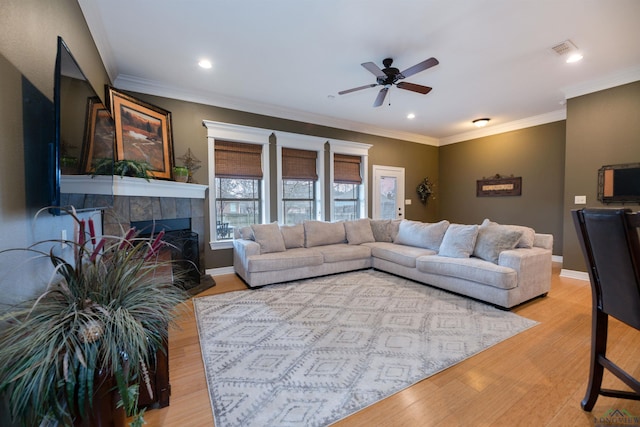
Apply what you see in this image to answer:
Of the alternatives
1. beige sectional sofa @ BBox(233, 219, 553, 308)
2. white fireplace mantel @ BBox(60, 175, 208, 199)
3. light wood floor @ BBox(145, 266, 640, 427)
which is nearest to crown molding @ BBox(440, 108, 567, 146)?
beige sectional sofa @ BBox(233, 219, 553, 308)

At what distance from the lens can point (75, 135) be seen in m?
1.70

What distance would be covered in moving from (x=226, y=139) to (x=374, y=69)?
2664mm

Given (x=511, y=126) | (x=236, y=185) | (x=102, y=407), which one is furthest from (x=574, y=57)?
(x=102, y=407)

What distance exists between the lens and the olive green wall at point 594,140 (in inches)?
142

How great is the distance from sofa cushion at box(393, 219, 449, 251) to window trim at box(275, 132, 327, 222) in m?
1.71

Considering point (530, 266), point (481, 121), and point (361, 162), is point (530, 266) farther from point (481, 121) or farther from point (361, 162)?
point (361, 162)

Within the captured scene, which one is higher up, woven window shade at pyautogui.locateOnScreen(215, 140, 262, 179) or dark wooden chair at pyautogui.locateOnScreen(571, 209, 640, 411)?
woven window shade at pyautogui.locateOnScreen(215, 140, 262, 179)

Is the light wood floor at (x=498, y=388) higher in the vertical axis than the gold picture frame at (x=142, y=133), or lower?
lower

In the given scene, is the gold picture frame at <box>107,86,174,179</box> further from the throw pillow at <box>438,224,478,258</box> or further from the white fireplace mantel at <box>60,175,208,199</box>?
the throw pillow at <box>438,224,478,258</box>

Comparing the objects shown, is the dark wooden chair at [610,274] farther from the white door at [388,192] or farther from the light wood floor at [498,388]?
the white door at [388,192]

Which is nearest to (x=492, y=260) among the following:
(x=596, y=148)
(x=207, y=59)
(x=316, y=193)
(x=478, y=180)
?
(x=596, y=148)

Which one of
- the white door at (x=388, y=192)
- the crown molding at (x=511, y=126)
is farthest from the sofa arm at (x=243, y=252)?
the crown molding at (x=511, y=126)

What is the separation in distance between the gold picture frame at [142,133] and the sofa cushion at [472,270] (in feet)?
12.6

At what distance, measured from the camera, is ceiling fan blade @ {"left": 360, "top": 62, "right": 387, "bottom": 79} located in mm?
2760
